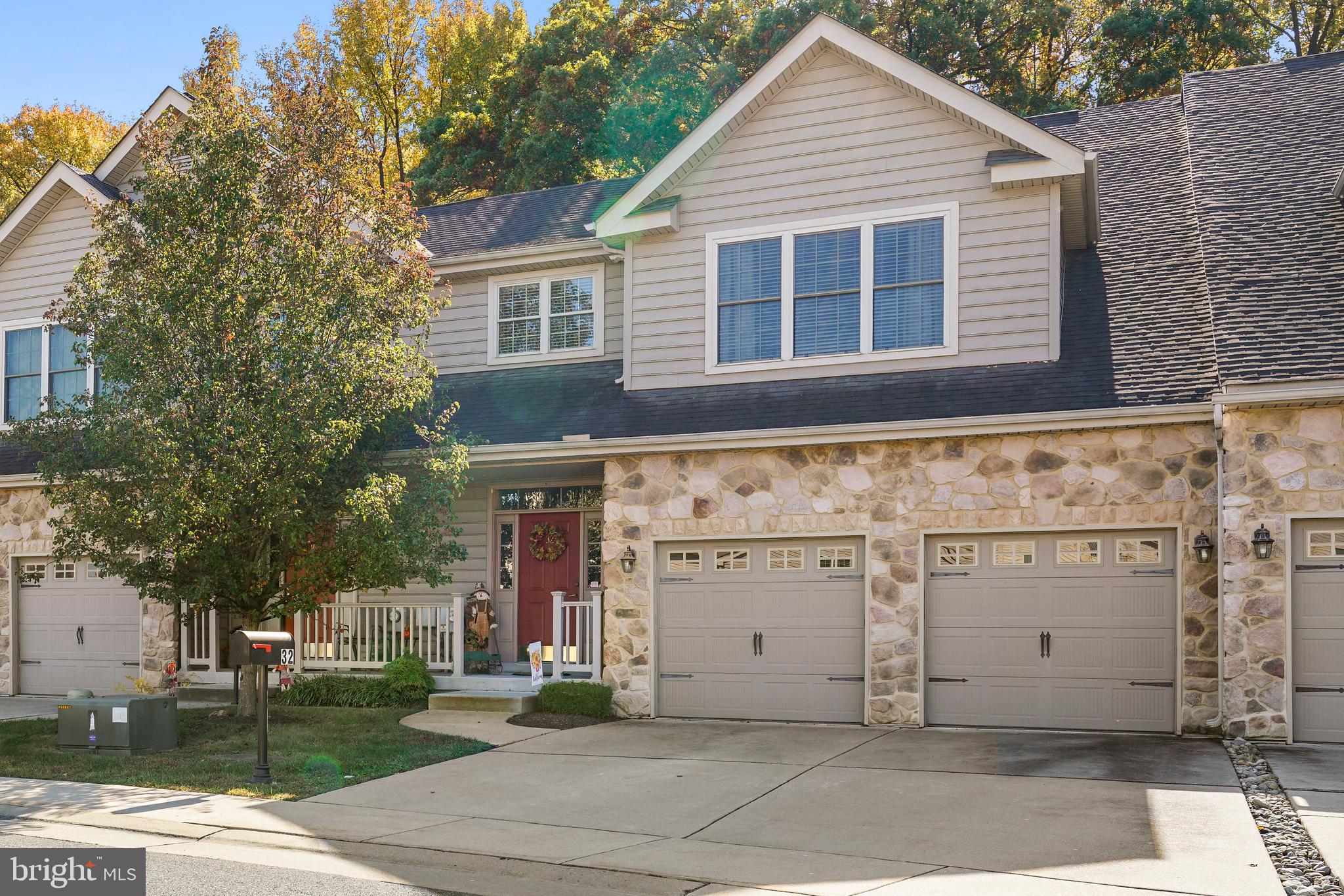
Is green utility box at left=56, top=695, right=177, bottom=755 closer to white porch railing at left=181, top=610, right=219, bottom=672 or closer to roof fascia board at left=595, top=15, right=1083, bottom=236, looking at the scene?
white porch railing at left=181, top=610, right=219, bottom=672

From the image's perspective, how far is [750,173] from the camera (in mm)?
14203

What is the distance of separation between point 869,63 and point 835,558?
5.64 m

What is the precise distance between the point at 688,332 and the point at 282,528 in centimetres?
512

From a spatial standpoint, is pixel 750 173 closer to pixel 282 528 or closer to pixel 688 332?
pixel 688 332

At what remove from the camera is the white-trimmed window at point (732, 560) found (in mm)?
13250

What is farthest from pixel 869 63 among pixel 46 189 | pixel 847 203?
pixel 46 189

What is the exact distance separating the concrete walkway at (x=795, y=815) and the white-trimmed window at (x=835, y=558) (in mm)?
1942

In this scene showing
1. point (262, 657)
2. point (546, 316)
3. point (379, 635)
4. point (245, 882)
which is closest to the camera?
point (245, 882)

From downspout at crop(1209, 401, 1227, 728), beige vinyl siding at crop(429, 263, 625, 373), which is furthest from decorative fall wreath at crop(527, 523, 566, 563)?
downspout at crop(1209, 401, 1227, 728)

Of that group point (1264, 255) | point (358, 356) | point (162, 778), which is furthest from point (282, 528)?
point (1264, 255)

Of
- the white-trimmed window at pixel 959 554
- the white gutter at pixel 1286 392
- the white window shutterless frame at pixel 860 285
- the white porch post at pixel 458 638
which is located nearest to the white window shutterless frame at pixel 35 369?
the white porch post at pixel 458 638

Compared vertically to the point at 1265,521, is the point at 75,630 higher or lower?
lower

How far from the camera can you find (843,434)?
40.5 feet

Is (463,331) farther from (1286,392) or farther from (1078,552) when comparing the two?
(1286,392)
